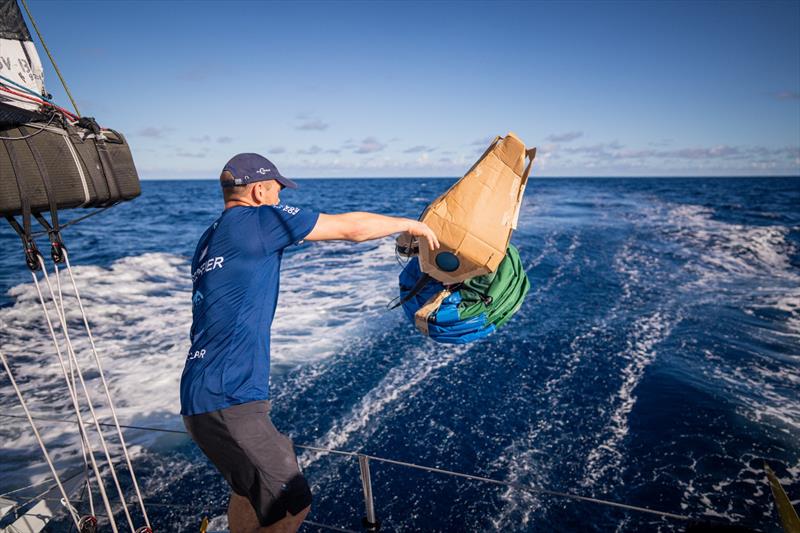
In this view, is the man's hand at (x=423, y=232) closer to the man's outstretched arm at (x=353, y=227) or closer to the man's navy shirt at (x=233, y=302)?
the man's outstretched arm at (x=353, y=227)

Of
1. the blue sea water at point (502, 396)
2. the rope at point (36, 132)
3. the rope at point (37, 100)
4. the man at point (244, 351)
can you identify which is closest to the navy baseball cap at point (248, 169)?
the man at point (244, 351)

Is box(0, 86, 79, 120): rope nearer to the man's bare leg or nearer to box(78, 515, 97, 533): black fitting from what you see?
the man's bare leg

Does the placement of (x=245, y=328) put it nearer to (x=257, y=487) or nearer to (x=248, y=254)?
(x=248, y=254)

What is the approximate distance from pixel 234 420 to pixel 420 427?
12.3ft

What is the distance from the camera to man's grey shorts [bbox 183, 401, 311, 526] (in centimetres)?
187

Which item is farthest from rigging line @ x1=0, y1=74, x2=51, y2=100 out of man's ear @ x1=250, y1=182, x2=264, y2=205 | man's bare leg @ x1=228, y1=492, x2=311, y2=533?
man's bare leg @ x1=228, y1=492, x2=311, y2=533

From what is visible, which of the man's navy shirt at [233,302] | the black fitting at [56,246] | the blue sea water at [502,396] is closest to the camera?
the man's navy shirt at [233,302]

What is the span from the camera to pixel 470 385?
6141 millimetres

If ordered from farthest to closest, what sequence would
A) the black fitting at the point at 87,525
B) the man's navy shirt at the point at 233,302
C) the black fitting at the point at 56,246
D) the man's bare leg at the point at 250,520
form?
the black fitting at the point at 87,525 < the black fitting at the point at 56,246 < the man's bare leg at the point at 250,520 < the man's navy shirt at the point at 233,302

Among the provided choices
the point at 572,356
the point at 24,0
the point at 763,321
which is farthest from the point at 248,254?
the point at 763,321

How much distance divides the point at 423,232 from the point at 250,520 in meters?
1.75

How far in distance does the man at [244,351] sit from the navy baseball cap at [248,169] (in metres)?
0.02

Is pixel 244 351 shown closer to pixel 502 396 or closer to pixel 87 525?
pixel 87 525

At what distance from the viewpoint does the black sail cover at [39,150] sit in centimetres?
188
